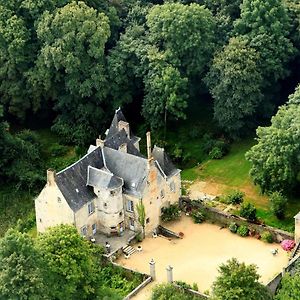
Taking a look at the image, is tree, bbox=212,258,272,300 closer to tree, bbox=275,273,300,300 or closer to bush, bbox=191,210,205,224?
tree, bbox=275,273,300,300

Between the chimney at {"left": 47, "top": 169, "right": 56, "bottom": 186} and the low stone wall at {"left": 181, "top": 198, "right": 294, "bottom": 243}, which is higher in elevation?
the chimney at {"left": 47, "top": 169, "right": 56, "bottom": 186}

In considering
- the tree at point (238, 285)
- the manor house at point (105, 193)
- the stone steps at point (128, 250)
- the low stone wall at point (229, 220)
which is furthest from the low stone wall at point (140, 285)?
the low stone wall at point (229, 220)

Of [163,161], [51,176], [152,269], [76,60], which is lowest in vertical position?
[152,269]

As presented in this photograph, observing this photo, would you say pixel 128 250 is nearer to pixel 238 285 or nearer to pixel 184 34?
pixel 238 285

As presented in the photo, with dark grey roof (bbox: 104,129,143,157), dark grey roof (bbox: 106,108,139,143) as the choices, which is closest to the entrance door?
dark grey roof (bbox: 104,129,143,157)

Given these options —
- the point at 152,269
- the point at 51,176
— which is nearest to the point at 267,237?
the point at 152,269

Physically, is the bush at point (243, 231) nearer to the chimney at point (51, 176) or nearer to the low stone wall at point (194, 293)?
the low stone wall at point (194, 293)

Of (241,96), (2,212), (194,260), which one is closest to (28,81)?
(2,212)
